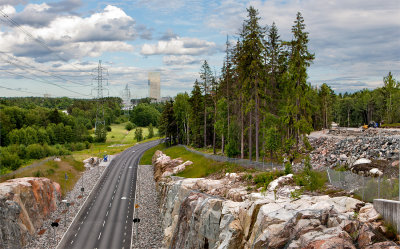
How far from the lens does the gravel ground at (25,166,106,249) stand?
4297 cm

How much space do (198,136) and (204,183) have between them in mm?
39418

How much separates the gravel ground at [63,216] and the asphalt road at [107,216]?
3.65ft

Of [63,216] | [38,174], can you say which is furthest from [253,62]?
[38,174]

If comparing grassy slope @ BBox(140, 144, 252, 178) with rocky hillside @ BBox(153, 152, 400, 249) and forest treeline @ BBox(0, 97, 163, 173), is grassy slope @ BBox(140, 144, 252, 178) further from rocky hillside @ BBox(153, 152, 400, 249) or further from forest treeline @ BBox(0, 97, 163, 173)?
forest treeline @ BBox(0, 97, 163, 173)

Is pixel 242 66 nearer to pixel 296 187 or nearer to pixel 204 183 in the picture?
pixel 204 183

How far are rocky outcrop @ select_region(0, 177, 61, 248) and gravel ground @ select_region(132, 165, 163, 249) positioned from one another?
15.4 meters

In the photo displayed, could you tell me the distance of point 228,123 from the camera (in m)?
53.4

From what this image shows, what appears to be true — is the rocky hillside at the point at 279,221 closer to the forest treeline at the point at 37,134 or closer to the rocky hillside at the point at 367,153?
the rocky hillside at the point at 367,153

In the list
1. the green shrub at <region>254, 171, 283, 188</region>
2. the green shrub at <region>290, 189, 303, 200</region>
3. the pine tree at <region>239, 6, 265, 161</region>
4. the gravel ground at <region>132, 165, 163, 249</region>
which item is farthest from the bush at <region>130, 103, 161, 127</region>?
the green shrub at <region>290, 189, 303, 200</region>

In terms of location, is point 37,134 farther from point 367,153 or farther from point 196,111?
point 367,153

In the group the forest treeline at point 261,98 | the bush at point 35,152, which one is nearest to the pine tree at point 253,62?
the forest treeline at point 261,98

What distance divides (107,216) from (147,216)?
6928mm

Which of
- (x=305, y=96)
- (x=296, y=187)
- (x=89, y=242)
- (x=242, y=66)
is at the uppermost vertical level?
(x=242, y=66)

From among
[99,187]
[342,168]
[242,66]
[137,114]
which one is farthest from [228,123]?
[137,114]
